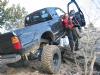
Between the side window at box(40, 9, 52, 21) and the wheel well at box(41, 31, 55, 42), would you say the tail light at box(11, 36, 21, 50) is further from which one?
the side window at box(40, 9, 52, 21)

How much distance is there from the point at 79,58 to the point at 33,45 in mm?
3415

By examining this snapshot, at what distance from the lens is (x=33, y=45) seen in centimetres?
707

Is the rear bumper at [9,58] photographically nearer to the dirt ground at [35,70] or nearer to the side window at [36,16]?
the dirt ground at [35,70]

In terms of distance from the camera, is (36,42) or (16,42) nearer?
(16,42)

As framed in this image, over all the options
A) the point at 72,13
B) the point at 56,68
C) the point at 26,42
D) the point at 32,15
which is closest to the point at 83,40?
the point at 72,13

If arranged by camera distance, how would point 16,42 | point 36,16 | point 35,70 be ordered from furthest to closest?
point 36,16, point 35,70, point 16,42

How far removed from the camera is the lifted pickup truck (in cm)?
662

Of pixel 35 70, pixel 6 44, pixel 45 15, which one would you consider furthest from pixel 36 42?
pixel 45 15

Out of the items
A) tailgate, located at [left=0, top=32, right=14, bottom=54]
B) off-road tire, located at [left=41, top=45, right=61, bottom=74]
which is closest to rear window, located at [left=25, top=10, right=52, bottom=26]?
off-road tire, located at [left=41, top=45, right=61, bottom=74]

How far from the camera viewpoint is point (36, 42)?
7152mm

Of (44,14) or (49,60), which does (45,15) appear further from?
(49,60)

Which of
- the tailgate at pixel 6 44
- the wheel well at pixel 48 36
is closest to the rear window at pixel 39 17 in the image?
the wheel well at pixel 48 36

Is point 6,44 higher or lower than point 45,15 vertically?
lower

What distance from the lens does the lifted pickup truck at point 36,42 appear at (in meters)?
6.62
